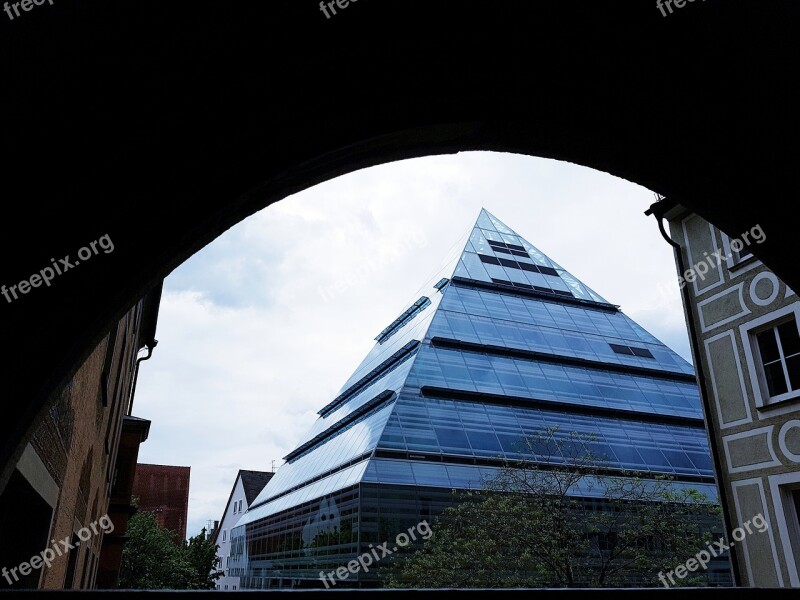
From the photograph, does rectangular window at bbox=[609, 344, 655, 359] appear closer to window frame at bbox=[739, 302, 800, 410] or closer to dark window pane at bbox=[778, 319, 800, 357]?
window frame at bbox=[739, 302, 800, 410]

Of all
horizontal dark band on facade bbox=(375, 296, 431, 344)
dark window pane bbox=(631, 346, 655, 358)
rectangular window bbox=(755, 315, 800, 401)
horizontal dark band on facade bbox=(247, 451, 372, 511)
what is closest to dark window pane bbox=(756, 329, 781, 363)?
rectangular window bbox=(755, 315, 800, 401)

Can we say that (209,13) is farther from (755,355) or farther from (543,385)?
(543,385)

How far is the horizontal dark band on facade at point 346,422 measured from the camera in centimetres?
3030

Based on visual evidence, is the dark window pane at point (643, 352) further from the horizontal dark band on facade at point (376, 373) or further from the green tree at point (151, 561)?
the green tree at point (151, 561)

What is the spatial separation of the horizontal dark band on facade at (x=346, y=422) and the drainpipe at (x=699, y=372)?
711 inches

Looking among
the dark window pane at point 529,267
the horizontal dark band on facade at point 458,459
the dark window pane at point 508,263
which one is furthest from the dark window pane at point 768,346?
the dark window pane at point 529,267

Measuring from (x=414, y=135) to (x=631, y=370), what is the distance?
128ft

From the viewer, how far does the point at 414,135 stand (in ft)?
7.06

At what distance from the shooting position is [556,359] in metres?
35.8

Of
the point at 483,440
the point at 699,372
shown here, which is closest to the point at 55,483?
the point at 699,372

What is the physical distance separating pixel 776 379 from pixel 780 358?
0.39 m

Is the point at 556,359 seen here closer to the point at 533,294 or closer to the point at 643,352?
the point at 533,294

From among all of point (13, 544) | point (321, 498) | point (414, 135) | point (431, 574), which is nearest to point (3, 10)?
point (414, 135)

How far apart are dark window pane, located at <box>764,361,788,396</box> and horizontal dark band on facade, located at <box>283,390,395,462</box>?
65.2 ft
